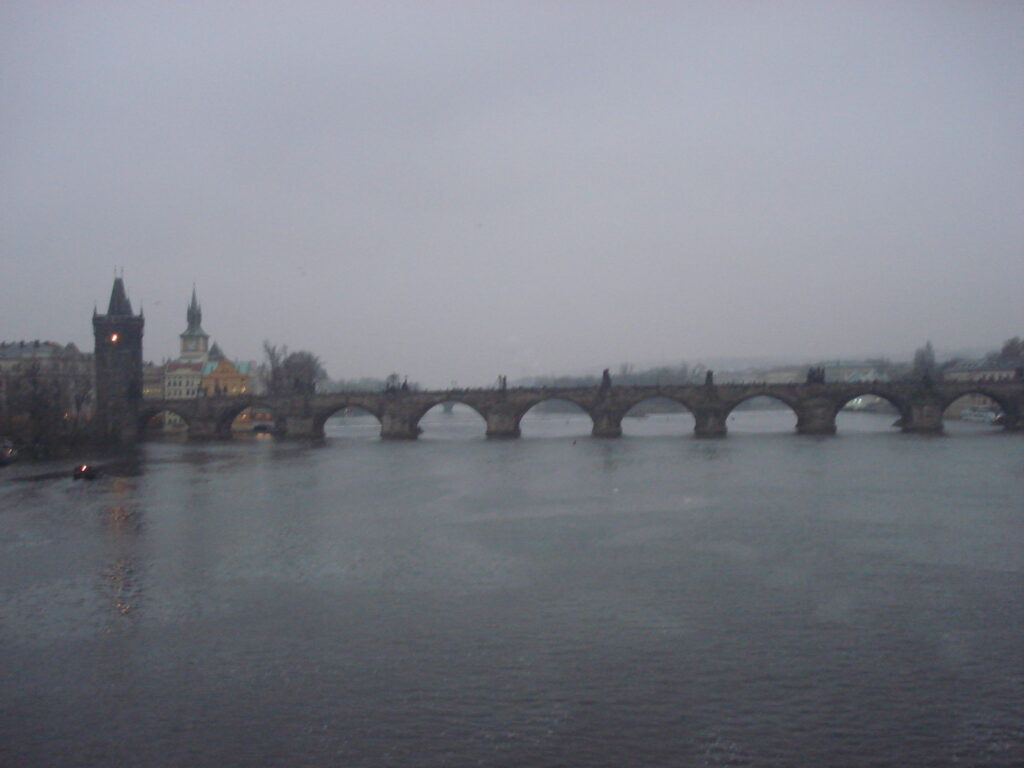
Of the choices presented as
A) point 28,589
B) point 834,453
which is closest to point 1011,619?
point 28,589

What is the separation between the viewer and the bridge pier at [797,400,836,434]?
60594mm

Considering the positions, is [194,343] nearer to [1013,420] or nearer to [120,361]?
[120,361]

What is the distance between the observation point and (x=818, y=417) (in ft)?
200

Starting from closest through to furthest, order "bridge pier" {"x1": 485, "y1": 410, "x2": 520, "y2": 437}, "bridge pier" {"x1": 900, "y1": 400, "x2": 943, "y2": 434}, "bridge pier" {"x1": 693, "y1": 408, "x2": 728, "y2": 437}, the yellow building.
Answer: "bridge pier" {"x1": 900, "y1": 400, "x2": 943, "y2": 434}, "bridge pier" {"x1": 693, "y1": 408, "x2": 728, "y2": 437}, "bridge pier" {"x1": 485, "y1": 410, "x2": 520, "y2": 437}, the yellow building

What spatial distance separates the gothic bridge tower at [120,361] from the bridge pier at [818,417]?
47.1 m

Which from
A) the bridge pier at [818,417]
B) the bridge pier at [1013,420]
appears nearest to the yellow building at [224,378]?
the bridge pier at [818,417]

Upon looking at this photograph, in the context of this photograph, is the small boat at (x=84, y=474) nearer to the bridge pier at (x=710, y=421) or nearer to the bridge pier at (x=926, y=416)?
the bridge pier at (x=710, y=421)

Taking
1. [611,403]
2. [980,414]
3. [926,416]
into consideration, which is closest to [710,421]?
[611,403]

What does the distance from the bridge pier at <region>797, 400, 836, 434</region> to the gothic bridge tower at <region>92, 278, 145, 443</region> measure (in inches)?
1854

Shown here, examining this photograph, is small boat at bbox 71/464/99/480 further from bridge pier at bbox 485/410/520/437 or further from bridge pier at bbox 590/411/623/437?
bridge pier at bbox 590/411/623/437

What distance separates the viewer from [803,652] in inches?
544

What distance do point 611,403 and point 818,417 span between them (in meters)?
13.2

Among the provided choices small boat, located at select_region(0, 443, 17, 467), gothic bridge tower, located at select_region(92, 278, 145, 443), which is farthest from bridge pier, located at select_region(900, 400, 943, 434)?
gothic bridge tower, located at select_region(92, 278, 145, 443)

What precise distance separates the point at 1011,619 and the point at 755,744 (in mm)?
6775
